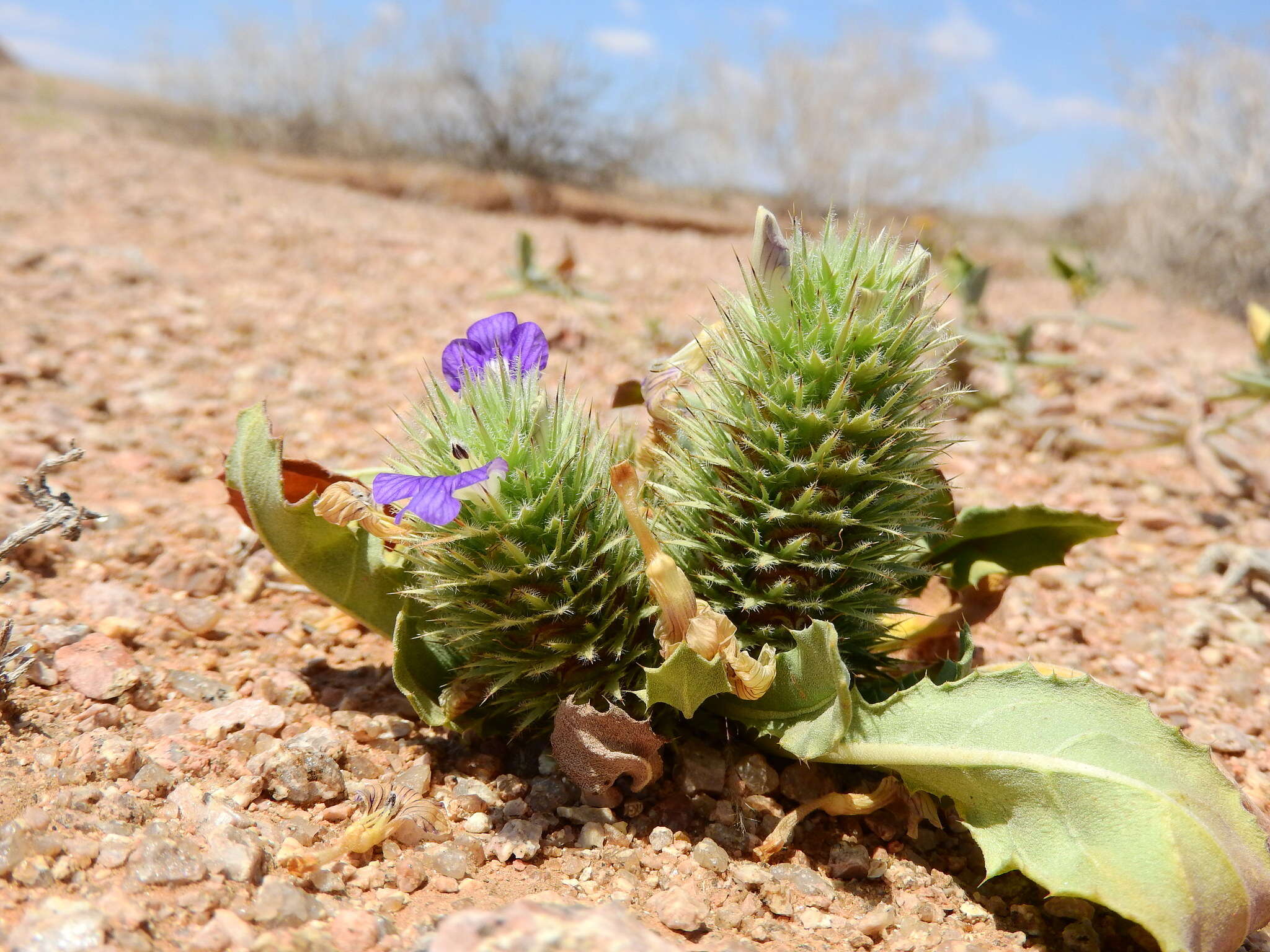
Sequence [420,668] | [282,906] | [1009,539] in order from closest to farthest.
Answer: [282,906], [420,668], [1009,539]

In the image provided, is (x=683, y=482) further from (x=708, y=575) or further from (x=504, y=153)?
(x=504, y=153)

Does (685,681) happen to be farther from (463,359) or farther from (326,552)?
(326,552)

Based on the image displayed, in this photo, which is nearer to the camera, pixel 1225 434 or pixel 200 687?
pixel 200 687

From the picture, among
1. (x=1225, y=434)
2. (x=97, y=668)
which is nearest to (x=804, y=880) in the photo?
(x=97, y=668)

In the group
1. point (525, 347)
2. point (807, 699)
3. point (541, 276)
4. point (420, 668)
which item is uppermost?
point (525, 347)

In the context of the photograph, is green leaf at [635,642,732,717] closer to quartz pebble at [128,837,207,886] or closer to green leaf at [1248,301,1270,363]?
quartz pebble at [128,837,207,886]

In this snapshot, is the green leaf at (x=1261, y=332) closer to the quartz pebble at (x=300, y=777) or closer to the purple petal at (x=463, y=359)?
the purple petal at (x=463, y=359)

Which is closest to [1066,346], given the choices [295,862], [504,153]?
[295,862]
